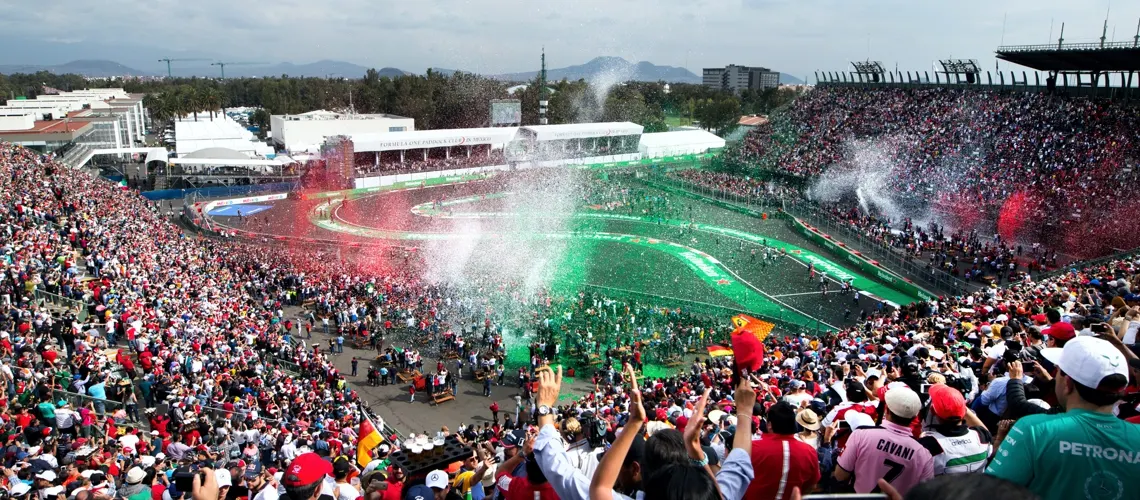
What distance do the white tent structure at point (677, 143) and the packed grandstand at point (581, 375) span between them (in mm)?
28661

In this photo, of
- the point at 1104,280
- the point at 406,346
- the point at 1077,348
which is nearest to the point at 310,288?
the point at 406,346

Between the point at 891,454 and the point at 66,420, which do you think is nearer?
the point at 891,454

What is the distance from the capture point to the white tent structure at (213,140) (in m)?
62.9

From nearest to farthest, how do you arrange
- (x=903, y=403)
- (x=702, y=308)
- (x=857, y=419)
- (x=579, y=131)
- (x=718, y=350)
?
(x=903, y=403), (x=857, y=419), (x=718, y=350), (x=702, y=308), (x=579, y=131)

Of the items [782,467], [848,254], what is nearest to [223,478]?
[782,467]

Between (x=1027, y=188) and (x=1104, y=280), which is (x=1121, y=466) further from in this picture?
(x=1027, y=188)

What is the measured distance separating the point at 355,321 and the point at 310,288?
13.9 feet

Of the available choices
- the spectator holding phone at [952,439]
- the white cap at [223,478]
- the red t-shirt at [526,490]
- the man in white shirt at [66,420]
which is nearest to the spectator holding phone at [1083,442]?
the spectator holding phone at [952,439]

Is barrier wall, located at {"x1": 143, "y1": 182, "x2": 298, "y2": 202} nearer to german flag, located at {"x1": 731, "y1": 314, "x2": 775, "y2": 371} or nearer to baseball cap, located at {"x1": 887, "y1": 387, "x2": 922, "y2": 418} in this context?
german flag, located at {"x1": 731, "y1": 314, "x2": 775, "y2": 371}

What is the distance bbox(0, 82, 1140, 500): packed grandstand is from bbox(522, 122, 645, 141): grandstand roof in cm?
3142

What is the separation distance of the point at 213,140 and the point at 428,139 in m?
20.7

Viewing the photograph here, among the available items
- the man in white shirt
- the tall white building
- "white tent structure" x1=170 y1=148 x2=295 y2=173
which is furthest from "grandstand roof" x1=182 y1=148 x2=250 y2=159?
the tall white building

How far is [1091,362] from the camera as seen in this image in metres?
3.13

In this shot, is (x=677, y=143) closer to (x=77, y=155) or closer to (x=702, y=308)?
(x=702, y=308)
